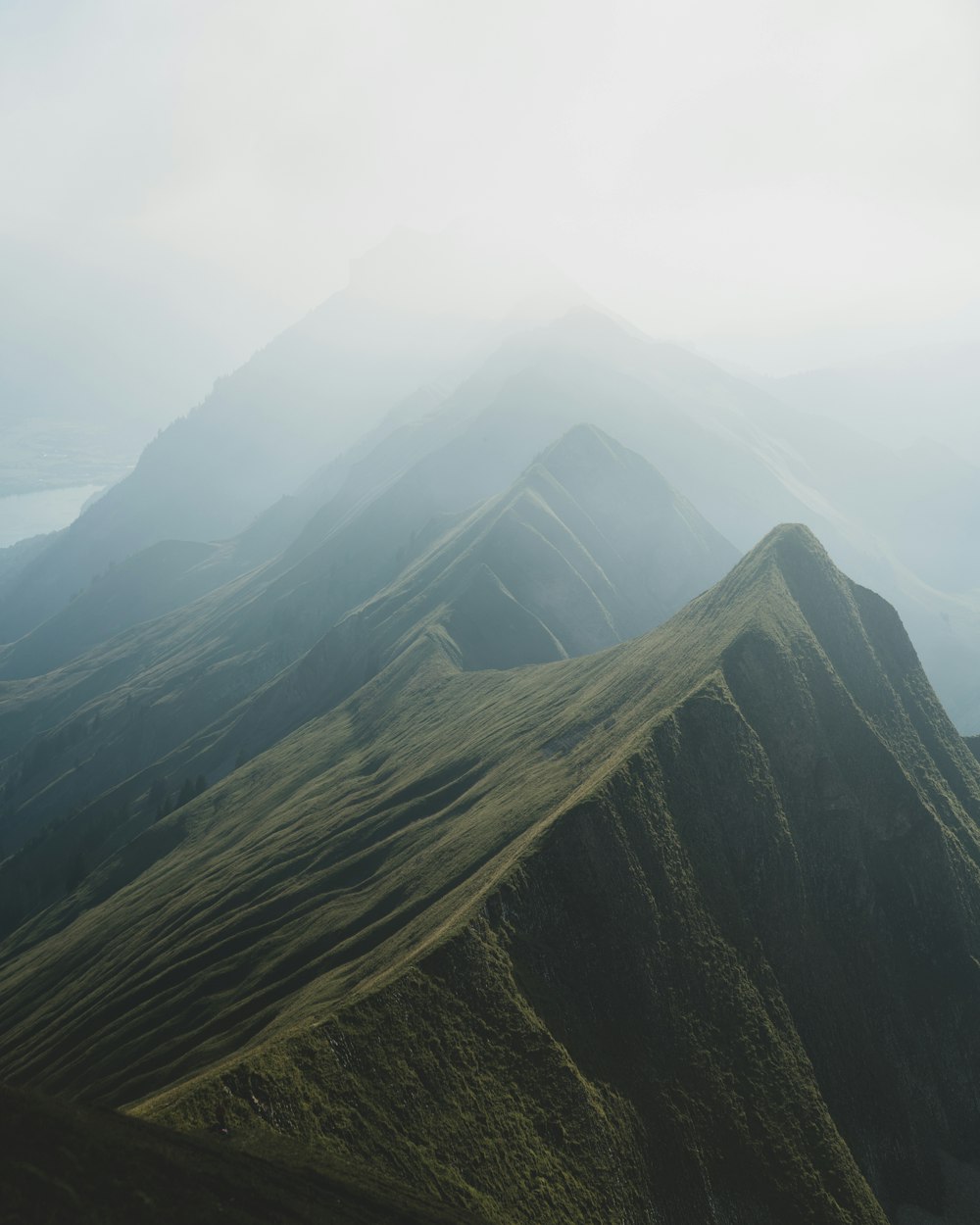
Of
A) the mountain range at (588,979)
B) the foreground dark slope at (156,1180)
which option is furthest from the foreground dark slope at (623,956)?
the foreground dark slope at (156,1180)

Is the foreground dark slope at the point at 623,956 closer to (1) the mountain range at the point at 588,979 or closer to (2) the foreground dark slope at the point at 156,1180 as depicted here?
(1) the mountain range at the point at 588,979

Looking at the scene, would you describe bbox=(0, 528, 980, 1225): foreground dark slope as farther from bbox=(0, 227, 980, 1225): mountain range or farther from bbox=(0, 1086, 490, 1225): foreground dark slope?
bbox=(0, 1086, 490, 1225): foreground dark slope

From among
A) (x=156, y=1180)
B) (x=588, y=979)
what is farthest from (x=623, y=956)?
(x=156, y=1180)

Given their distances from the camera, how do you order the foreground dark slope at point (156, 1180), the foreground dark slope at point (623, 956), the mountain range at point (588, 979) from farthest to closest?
the foreground dark slope at point (623, 956) → the mountain range at point (588, 979) → the foreground dark slope at point (156, 1180)

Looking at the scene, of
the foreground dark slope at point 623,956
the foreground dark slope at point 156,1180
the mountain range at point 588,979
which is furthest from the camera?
the foreground dark slope at point 623,956

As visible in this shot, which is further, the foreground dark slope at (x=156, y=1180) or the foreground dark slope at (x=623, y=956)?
the foreground dark slope at (x=623, y=956)

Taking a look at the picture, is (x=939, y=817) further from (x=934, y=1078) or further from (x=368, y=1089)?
(x=368, y=1089)

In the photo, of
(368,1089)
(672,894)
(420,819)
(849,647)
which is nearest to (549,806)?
(672,894)
